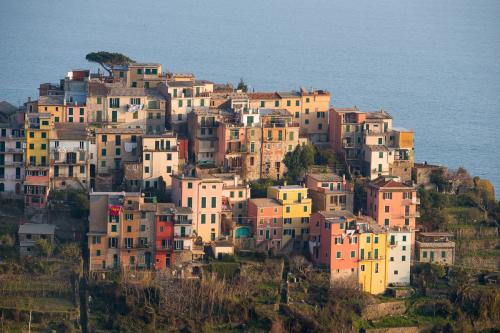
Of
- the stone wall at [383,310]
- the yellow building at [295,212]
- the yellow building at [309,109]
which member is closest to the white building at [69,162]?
the yellow building at [295,212]

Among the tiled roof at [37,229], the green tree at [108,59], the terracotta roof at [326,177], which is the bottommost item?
the tiled roof at [37,229]

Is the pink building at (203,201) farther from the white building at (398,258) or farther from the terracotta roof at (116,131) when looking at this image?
the white building at (398,258)

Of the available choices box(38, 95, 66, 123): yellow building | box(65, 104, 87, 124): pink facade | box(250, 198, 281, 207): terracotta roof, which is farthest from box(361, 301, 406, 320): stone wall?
box(38, 95, 66, 123): yellow building

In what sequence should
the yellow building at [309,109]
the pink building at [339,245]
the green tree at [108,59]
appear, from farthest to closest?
the green tree at [108,59] < the yellow building at [309,109] < the pink building at [339,245]

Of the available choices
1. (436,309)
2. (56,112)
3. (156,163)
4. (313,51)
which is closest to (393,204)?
(436,309)

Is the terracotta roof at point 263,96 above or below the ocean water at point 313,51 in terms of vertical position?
below

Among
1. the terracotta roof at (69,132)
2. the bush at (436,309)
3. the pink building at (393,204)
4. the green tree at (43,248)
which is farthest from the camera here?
the terracotta roof at (69,132)

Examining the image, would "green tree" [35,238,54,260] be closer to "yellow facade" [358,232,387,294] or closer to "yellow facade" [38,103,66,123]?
"yellow facade" [38,103,66,123]
